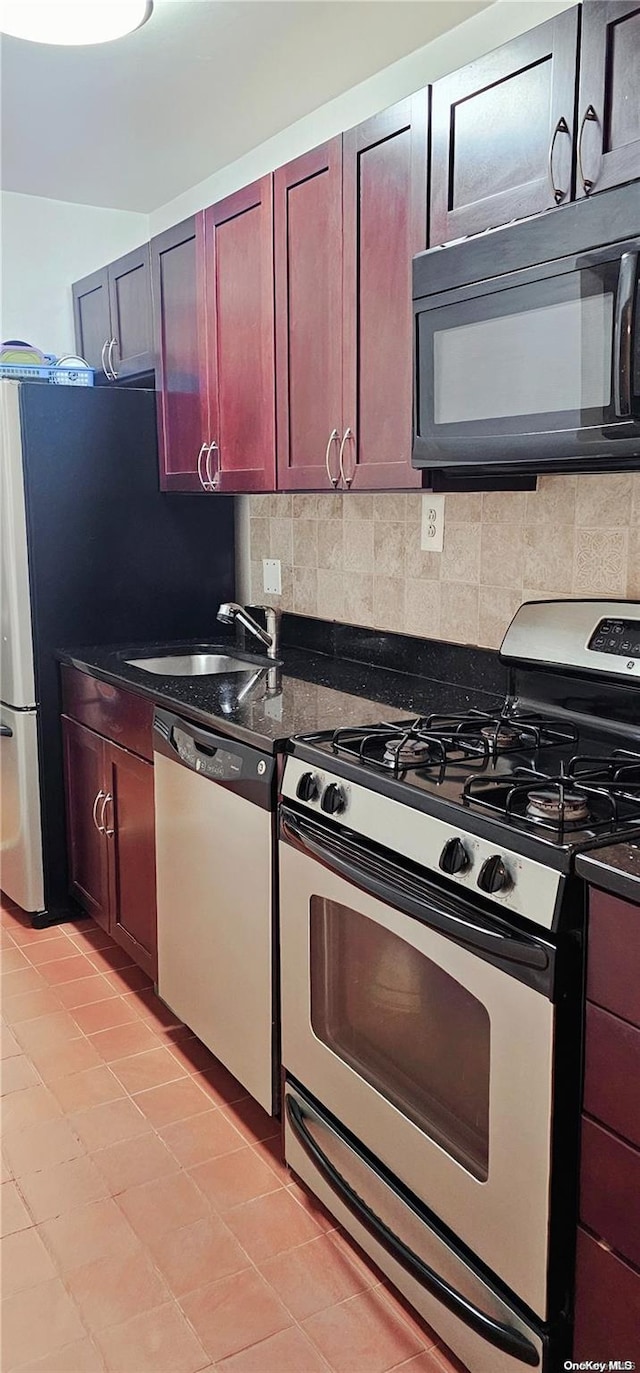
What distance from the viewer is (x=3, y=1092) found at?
238cm

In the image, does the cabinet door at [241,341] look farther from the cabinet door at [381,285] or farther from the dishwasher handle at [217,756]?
the dishwasher handle at [217,756]

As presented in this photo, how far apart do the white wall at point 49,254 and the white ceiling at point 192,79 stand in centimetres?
31

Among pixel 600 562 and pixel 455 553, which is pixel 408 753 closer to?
pixel 600 562

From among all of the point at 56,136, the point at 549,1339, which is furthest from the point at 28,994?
the point at 56,136

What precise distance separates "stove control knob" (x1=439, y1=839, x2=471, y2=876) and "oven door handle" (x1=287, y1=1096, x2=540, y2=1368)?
0.65m

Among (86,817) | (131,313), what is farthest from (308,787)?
(131,313)

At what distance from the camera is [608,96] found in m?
1.57

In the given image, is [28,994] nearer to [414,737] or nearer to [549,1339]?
[414,737]

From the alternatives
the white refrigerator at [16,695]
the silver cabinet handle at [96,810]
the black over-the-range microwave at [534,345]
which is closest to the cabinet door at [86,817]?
the silver cabinet handle at [96,810]

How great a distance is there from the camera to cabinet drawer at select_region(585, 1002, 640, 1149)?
1.28m

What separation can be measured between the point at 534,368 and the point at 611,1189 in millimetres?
1206

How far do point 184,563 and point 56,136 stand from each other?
4.23ft

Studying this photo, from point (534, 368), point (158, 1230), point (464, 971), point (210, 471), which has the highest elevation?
point (534, 368)

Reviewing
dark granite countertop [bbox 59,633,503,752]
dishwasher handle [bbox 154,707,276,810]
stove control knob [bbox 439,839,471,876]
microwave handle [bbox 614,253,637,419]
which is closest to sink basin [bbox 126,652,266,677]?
dark granite countertop [bbox 59,633,503,752]
